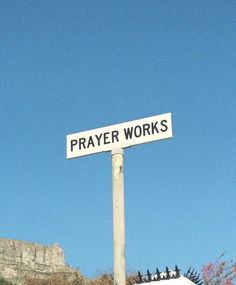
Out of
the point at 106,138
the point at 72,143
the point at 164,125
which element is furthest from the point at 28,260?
the point at 164,125

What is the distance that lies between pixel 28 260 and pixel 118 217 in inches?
2303

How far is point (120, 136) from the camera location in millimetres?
9031

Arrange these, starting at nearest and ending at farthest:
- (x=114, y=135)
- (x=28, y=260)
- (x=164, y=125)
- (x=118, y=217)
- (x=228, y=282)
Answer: (x=118, y=217), (x=164, y=125), (x=114, y=135), (x=228, y=282), (x=28, y=260)

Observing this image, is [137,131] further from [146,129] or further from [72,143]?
[72,143]

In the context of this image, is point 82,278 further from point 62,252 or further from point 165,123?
point 165,123

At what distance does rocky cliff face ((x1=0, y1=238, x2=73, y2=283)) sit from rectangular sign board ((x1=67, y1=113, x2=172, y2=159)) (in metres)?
54.7

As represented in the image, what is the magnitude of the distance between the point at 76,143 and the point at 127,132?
0.74m

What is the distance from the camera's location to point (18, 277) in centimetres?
6462

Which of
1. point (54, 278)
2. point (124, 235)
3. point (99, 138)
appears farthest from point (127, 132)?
point (54, 278)

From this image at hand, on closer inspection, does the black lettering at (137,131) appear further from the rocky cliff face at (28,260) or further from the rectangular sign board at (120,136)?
the rocky cliff face at (28,260)

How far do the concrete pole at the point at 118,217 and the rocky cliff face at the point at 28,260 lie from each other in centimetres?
5507

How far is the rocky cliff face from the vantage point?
63459mm

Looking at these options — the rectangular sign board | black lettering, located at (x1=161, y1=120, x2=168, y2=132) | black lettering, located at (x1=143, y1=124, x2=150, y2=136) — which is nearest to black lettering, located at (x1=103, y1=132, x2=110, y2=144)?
the rectangular sign board

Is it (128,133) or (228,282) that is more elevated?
(228,282)
